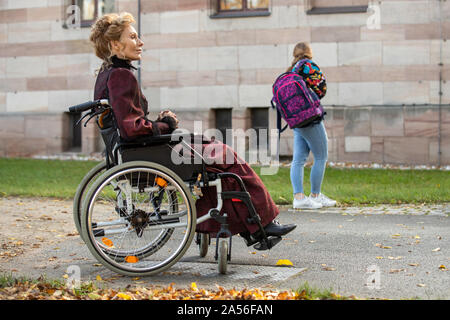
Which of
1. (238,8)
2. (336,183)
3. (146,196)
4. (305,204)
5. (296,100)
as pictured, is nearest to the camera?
(146,196)

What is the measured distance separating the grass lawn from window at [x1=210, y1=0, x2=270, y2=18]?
358 centimetres

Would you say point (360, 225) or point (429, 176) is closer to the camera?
point (360, 225)

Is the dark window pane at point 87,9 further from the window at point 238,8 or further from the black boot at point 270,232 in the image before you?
the black boot at point 270,232

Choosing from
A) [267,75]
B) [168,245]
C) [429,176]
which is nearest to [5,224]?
[168,245]

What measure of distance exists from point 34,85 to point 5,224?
9.65m

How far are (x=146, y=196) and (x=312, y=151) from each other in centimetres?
368

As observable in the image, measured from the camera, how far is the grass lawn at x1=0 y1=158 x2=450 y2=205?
910 cm

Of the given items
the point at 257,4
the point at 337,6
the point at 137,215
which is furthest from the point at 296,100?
the point at 257,4

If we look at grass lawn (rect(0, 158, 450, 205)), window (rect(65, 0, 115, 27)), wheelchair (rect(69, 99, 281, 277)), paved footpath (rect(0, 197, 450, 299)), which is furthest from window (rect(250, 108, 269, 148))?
wheelchair (rect(69, 99, 281, 277))

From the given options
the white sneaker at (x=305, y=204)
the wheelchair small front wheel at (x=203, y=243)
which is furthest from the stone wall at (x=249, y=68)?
the wheelchair small front wheel at (x=203, y=243)

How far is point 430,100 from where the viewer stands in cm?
1387

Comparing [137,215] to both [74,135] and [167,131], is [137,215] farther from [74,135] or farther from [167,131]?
[74,135]

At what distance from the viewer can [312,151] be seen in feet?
27.2
